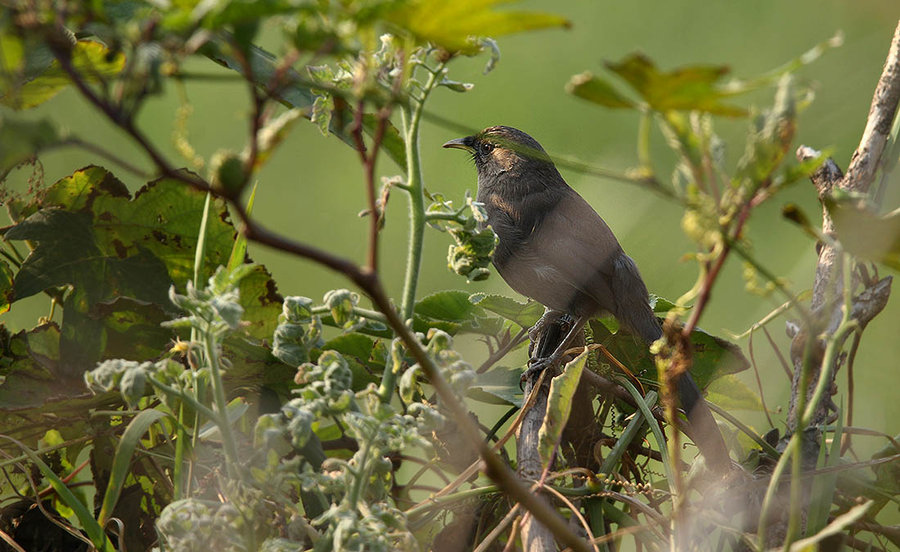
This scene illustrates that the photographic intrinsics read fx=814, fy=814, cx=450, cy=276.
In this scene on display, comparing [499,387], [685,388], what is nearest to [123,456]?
[499,387]

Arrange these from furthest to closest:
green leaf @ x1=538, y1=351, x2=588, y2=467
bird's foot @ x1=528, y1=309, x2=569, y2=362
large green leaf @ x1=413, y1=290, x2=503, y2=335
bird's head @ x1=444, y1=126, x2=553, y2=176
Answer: bird's head @ x1=444, y1=126, x2=553, y2=176, bird's foot @ x1=528, y1=309, x2=569, y2=362, large green leaf @ x1=413, y1=290, x2=503, y2=335, green leaf @ x1=538, y1=351, x2=588, y2=467

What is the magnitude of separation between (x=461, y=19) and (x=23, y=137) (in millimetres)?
222

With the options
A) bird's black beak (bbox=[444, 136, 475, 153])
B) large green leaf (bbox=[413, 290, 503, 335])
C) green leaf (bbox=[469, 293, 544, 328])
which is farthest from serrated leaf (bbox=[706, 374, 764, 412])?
bird's black beak (bbox=[444, 136, 475, 153])

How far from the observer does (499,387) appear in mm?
1231

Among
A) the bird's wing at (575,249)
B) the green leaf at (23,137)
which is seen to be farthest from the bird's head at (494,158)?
the green leaf at (23,137)

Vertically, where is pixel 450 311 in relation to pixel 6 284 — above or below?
above

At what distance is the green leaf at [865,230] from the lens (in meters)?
0.50

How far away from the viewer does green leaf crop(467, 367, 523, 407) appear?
3.94 feet

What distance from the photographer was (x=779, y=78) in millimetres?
430

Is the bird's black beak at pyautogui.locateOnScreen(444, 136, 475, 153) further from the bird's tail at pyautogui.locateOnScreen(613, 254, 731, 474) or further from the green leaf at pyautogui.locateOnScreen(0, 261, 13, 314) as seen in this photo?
the green leaf at pyautogui.locateOnScreen(0, 261, 13, 314)

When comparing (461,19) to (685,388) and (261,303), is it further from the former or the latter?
(685,388)

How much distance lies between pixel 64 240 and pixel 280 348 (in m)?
0.63

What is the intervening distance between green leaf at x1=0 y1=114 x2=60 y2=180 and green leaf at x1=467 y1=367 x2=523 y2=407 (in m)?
0.84

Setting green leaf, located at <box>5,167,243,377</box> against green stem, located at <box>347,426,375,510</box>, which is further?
green leaf, located at <box>5,167,243,377</box>
